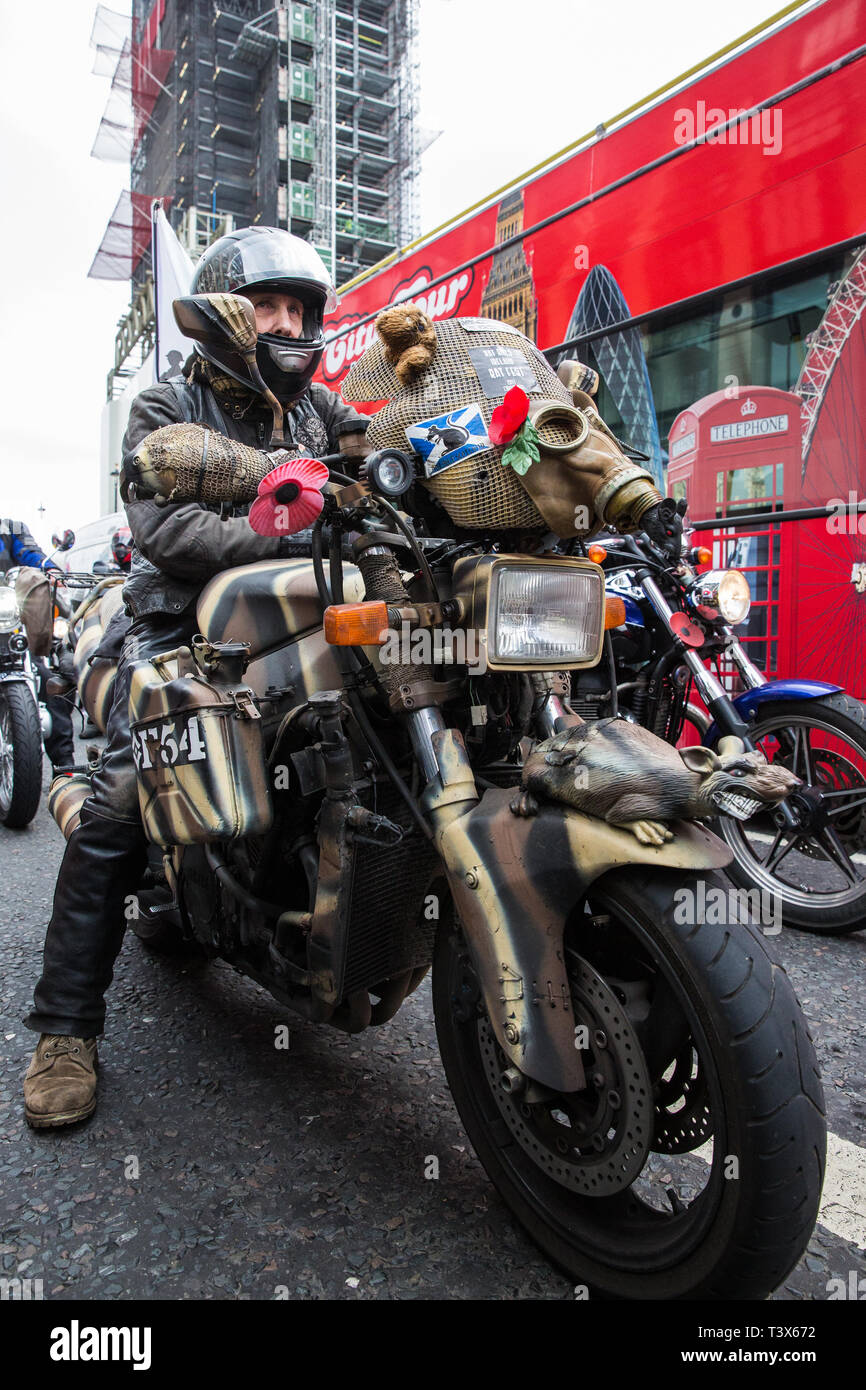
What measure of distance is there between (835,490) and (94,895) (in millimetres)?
4133

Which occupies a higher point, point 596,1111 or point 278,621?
point 278,621

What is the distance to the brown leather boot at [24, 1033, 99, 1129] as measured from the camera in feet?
6.38

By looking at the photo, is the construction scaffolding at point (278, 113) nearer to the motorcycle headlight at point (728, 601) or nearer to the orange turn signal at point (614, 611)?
the motorcycle headlight at point (728, 601)

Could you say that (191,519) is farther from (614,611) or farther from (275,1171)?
(275,1171)

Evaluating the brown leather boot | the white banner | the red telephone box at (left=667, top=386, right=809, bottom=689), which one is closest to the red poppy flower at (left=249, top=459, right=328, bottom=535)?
the brown leather boot

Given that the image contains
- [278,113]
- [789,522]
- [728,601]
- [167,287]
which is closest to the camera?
[728,601]

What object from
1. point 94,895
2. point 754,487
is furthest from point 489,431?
point 754,487

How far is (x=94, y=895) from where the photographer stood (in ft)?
6.98

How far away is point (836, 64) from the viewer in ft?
14.1

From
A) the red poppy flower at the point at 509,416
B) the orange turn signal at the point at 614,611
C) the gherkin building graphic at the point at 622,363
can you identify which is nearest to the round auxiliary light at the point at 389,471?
the red poppy flower at the point at 509,416

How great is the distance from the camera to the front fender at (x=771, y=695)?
315 cm

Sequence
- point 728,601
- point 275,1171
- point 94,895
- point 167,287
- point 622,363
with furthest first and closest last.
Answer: point 167,287 < point 622,363 < point 728,601 < point 94,895 < point 275,1171

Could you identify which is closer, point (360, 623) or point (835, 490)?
point (360, 623)

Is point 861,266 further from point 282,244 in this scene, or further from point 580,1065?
point 580,1065
